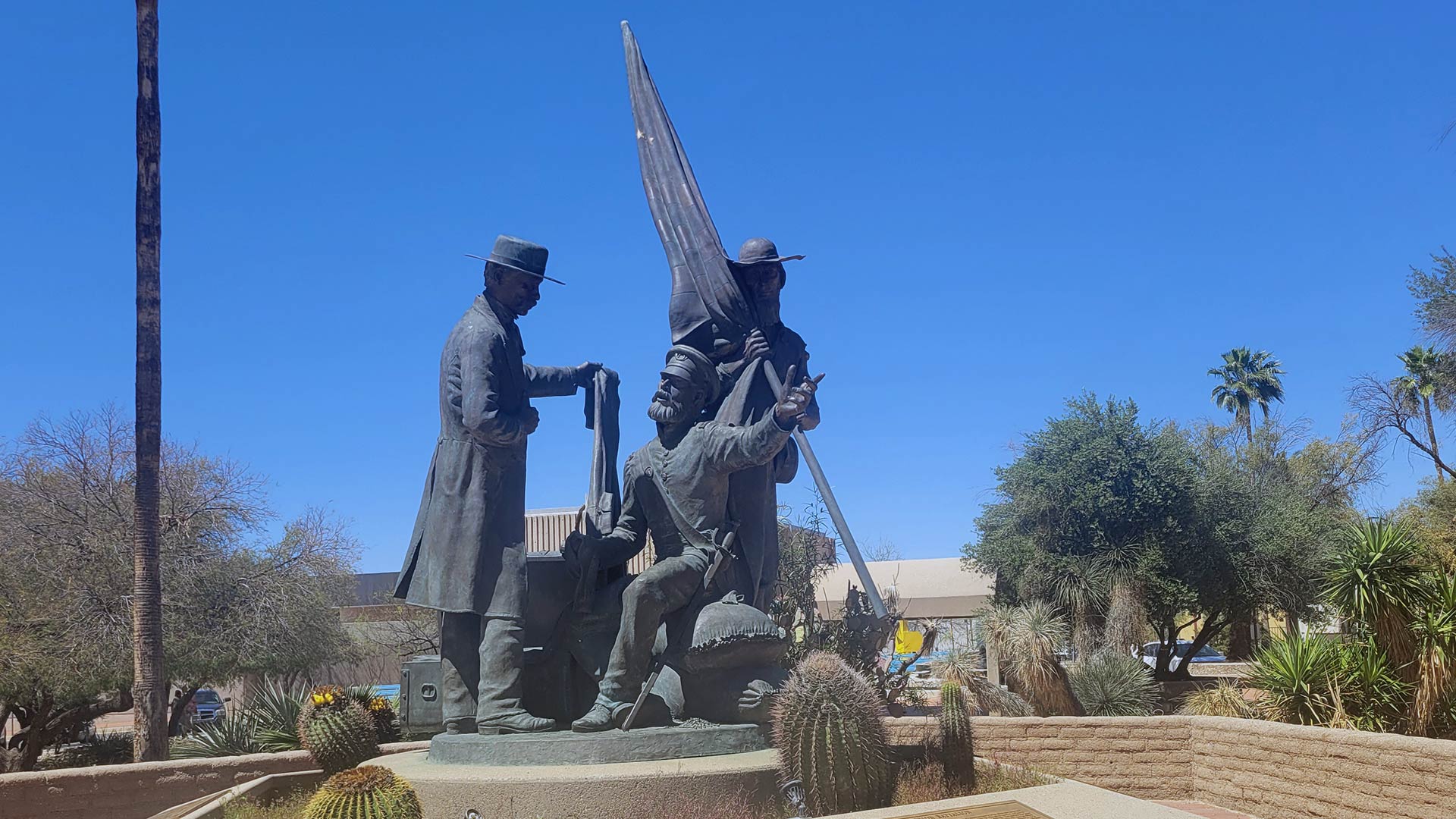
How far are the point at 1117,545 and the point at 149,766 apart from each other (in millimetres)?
21031

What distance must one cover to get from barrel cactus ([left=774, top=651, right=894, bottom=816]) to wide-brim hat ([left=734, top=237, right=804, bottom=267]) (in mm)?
3275

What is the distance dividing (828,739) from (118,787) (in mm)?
5699

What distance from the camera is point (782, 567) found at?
22.9 meters

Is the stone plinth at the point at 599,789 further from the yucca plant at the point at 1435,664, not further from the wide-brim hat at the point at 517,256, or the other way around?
the yucca plant at the point at 1435,664

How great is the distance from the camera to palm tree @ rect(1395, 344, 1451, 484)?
26734 mm

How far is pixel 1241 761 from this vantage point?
31.9 ft

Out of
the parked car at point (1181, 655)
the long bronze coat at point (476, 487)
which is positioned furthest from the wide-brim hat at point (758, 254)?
the parked car at point (1181, 655)

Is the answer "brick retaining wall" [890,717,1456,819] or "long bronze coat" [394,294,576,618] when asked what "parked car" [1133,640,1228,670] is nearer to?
"brick retaining wall" [890,717,1456,819]

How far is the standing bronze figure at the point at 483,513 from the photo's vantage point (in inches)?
287

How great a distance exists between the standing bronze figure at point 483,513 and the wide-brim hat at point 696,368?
1.06 metres

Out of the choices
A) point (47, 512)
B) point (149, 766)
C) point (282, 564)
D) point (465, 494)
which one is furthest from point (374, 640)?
point (465, 494)

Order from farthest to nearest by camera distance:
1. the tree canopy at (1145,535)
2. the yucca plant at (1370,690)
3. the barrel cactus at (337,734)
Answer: the tree canopy at (1145,535) < the yucca plant at (1370,690) < the barrel cactus at (337,734)

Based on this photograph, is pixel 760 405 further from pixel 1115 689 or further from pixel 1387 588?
pixel 1115 689

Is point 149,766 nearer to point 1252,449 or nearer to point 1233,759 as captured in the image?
point 1233,759
